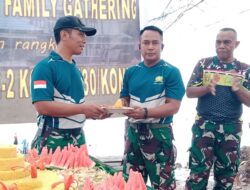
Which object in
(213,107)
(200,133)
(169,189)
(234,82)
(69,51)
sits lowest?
(169,189)

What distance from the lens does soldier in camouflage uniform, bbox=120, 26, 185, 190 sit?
330cm

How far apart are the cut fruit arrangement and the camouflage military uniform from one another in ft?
6.05

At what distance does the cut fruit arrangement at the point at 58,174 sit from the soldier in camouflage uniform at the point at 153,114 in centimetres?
108

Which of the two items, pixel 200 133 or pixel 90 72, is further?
pixel 90 72

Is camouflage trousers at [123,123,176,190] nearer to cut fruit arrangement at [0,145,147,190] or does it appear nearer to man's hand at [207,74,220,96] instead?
man's hand at [207,74,220,96]

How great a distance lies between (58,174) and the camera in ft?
6.49

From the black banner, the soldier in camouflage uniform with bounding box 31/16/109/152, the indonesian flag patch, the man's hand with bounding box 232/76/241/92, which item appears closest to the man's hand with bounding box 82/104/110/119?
the soldier in camouflage uniform with bounding box 31/16/109/152

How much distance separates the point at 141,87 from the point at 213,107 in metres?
0.83

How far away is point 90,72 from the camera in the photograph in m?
4.83

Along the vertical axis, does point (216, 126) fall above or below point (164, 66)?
→ below

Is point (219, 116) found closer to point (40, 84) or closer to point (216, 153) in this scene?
point (216, 153)

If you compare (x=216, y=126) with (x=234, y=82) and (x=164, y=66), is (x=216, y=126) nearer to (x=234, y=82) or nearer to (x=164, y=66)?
(x=234, y=82)

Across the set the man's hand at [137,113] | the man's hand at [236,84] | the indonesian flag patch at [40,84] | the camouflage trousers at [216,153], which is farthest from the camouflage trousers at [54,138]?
the man's hand at [236,84]

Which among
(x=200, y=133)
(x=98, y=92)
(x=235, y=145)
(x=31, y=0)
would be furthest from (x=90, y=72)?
(x=235, y=145)
